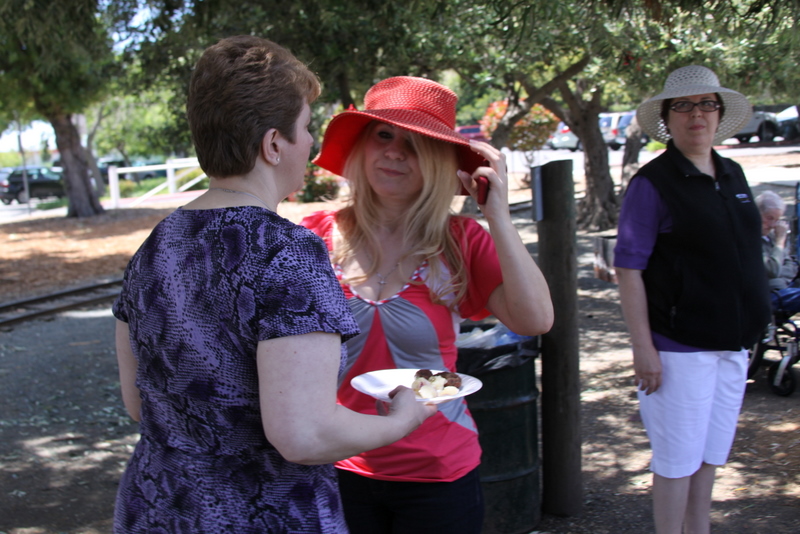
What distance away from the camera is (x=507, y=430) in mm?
3529

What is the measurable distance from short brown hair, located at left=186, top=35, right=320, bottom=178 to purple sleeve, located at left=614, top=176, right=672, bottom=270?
5.68ft

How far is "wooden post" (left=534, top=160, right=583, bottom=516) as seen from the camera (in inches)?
141

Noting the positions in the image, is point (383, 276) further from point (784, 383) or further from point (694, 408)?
point (784, 383)

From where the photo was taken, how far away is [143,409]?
167cm

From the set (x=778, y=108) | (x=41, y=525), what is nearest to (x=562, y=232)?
(x=41, y=525)

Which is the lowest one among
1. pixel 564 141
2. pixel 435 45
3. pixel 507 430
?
pixel 507 430

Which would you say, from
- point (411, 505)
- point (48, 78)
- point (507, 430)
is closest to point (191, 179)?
point (48, 78)

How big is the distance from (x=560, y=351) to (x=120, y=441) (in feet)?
10.9

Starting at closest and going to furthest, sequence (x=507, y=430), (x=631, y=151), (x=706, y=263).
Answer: (x=706, y=263) < (x=507, y=430) < (x=631, y=151)

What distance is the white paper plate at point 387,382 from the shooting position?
6.38ft

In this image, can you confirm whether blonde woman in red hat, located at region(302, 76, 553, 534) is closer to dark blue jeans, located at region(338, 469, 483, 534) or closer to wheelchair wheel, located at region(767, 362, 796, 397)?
dark blue jeans, located at region(338, 469, 483, 534)

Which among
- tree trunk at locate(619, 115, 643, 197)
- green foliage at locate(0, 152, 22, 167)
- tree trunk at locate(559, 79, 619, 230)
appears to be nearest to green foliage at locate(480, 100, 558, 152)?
tree trunk at locate(619, 115, 643, 197)

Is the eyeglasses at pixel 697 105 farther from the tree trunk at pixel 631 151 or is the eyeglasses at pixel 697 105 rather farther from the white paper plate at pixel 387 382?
the tree trunk at pixel 631 151

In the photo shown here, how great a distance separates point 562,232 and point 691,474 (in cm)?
122
